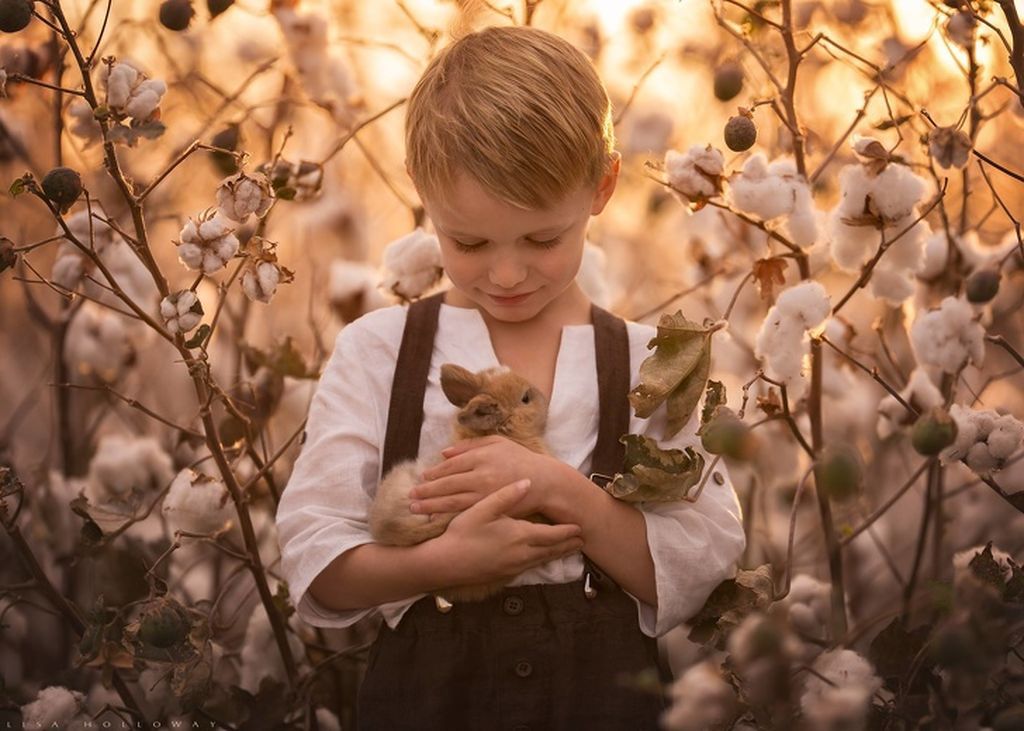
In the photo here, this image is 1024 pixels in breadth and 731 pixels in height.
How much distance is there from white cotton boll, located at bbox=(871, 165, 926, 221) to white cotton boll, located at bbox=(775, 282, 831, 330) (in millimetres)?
123

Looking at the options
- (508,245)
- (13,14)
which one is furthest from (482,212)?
(13,14)

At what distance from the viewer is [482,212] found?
4.22 ft

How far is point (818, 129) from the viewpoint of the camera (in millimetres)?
2219

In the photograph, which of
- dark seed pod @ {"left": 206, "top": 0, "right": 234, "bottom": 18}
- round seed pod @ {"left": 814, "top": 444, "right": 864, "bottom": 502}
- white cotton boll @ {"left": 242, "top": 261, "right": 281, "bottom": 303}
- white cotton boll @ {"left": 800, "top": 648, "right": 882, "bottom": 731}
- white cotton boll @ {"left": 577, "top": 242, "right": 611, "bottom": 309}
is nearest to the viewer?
white cotton boll @ {"left": 800, "top": 648, "right": 882, "bottom": 731}

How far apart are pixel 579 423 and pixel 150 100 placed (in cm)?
59

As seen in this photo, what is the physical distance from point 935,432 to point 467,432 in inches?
18.8

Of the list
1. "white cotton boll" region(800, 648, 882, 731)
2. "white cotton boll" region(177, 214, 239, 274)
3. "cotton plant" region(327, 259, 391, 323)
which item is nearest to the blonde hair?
"white cotton boll" region(177, 214, 239, 274)

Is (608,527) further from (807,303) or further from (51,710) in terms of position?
(51,710)

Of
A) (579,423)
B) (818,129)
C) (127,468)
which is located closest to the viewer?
(579,423)

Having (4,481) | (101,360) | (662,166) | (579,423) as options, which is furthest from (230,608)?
(662,166)

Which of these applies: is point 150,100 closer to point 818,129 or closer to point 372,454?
point 372,454

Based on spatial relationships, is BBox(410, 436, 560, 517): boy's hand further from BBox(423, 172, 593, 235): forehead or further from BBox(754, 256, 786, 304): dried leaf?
BBox(754, 256, 786, 304): dried leaf

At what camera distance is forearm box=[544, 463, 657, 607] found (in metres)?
1.29

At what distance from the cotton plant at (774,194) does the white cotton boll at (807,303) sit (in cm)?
11
